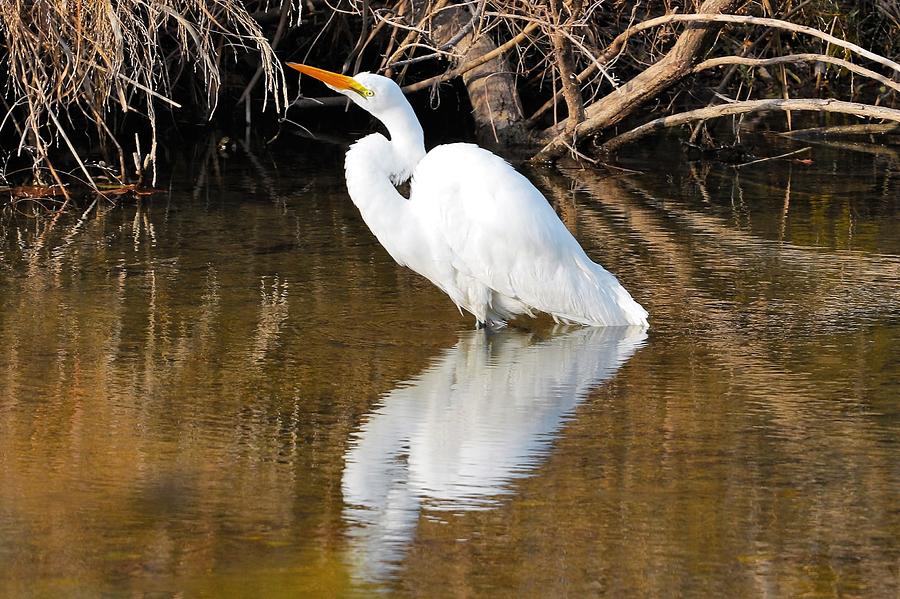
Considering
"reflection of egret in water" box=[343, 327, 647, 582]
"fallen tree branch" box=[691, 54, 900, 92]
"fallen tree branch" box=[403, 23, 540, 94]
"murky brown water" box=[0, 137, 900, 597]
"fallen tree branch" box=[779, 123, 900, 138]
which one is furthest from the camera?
"fallen tree branch" box=[779, 123, 900, 138]

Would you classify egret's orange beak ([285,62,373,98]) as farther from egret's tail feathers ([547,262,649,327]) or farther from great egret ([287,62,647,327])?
egret's tail feathers ([547,262,649,327])

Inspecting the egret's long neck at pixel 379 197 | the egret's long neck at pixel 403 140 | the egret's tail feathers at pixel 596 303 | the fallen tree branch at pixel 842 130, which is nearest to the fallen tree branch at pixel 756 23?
the fallen tree branch at pixel 842 130

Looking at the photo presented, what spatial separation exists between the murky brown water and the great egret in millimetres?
151

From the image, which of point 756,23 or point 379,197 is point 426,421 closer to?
point 379,197

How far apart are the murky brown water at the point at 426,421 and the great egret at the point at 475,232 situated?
5.9 inches

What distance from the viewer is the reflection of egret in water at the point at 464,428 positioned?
10.8ft

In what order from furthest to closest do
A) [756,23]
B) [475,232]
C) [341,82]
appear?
[756,23] → [341,82] → [475,232]

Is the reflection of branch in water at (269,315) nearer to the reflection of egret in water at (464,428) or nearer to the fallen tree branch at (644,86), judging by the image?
the reflection of egret in water at (464,428)

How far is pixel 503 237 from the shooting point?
5.08m

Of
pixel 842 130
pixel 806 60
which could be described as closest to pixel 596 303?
pixel 806 60

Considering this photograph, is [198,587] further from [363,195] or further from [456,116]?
[456,116]

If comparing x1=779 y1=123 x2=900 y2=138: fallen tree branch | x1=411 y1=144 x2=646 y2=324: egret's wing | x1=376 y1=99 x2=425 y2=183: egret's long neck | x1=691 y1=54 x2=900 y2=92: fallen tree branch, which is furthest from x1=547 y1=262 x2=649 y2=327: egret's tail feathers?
x1=779 y1=123 x2=900 y2=138: fallen tree branch

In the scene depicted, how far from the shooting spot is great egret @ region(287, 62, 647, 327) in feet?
16.7

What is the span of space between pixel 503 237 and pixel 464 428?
1.27 m
